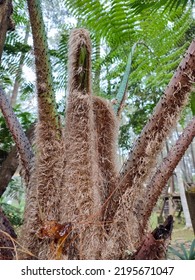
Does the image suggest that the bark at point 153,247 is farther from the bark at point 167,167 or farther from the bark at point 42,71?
the bark at point 42,71

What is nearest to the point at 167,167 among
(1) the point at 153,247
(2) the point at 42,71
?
(1) the point at 153,247

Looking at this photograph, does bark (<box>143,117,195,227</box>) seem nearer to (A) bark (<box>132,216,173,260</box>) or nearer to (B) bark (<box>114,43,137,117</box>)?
(A) bark (<box>132,216,173,260</box>)

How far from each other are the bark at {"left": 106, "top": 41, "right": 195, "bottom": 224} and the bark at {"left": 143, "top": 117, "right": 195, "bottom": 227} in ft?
0.08

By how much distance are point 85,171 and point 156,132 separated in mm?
186

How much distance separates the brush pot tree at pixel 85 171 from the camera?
2.03ft

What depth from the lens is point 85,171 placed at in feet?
2.19

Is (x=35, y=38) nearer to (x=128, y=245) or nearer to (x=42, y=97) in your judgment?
(x=42, y=97)

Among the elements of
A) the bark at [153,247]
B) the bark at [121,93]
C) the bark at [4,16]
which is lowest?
the bark at [153,247]

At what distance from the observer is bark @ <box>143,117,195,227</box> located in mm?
645

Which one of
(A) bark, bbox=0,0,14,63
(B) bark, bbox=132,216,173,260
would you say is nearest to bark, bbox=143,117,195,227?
(B) bark, bbox=132,216,173,260

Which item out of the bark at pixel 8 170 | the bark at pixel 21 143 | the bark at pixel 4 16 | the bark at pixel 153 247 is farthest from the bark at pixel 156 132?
the bark at pixel 8 170
